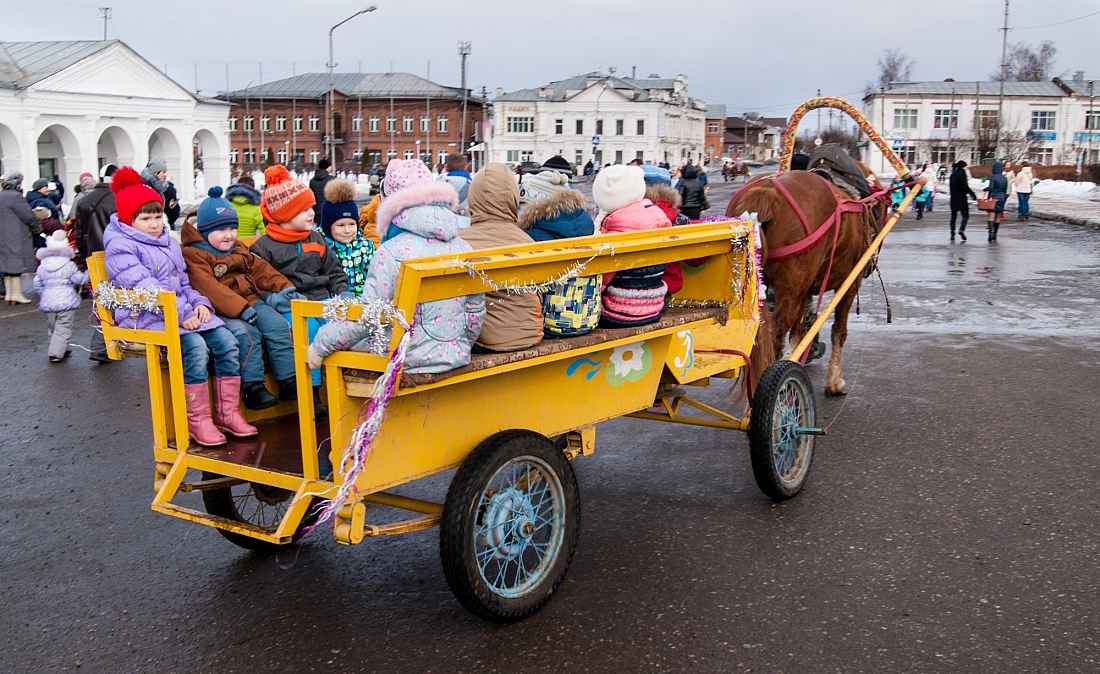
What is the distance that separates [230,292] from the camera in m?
4.84

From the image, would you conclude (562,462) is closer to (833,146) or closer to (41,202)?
(833,146)

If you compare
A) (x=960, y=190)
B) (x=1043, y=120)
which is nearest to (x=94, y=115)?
(x=960, y=190)

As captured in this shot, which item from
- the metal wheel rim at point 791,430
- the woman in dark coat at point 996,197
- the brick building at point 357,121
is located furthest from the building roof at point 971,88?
the metal wheel rim at point 791,430

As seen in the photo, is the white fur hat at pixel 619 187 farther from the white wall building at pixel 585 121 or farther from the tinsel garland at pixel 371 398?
the white wall building at pixel 585 121

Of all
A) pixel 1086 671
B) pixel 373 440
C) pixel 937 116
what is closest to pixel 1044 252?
pixel 1086 671

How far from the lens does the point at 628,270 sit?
483cm

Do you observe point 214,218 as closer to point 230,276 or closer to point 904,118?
point 230,276

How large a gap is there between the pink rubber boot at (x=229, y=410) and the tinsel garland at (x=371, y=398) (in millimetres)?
1071

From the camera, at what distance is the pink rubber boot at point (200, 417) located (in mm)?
4398

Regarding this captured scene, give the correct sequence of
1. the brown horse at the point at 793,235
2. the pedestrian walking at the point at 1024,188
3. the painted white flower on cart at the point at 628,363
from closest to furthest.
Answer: the painted white flower on cart at the point at 628,363 → the brown horse at the point at 793,235 → the pedestrian walking at the point at 1024,188

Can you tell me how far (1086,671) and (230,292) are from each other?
160 inches

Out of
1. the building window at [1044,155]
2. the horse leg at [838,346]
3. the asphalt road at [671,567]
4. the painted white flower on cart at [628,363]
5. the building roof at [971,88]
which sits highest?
the building roof at [971,88]

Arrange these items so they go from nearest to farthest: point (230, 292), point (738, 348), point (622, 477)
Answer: point (230, 292) < point (738, 348) < point (622, 477)

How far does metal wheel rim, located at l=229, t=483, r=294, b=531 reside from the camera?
5031 millimetres
